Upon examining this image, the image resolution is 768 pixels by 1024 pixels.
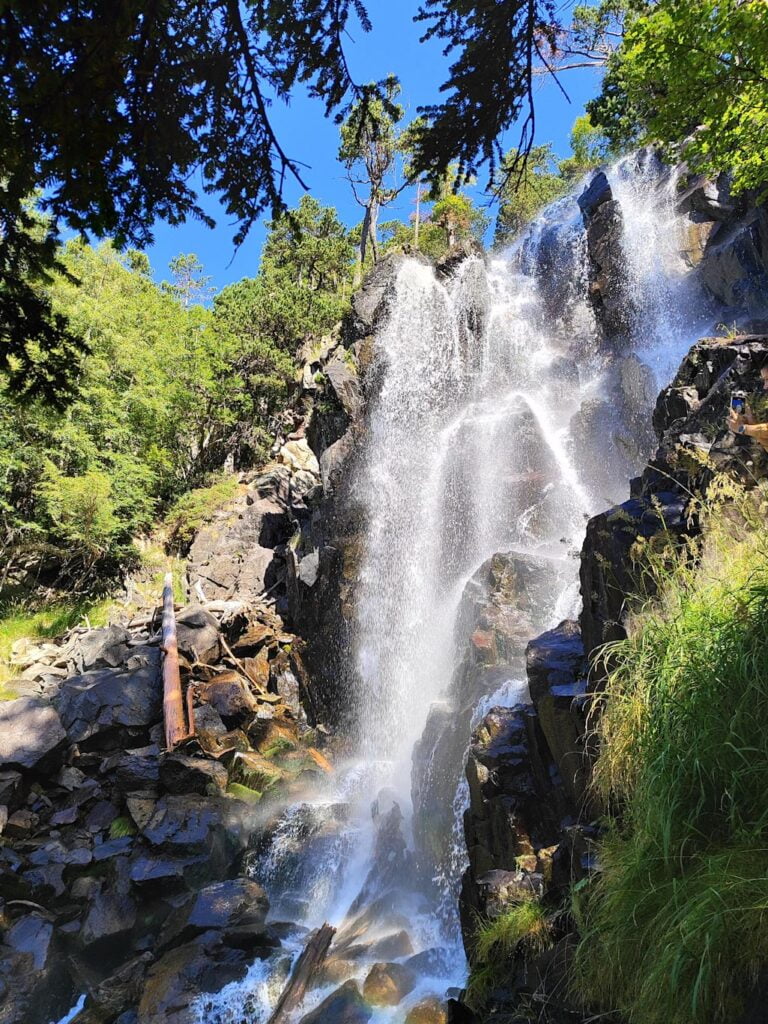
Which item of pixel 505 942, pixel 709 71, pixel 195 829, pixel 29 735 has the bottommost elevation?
pixel 195 829

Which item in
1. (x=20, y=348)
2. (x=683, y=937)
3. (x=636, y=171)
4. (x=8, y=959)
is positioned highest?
(x=636, y=171)

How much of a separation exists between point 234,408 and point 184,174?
929 inches

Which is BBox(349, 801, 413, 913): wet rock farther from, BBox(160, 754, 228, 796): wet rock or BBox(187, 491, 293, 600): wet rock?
BBox(187, 491, 293, 600): wet rock

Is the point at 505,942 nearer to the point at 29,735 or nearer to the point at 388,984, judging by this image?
the point at 388,984

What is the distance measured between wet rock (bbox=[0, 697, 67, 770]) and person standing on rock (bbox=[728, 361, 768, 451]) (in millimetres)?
11769

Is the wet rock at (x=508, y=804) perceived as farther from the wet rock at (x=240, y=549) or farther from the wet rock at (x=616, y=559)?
the wet rock at (x=240, y=549)

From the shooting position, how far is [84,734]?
463 inches

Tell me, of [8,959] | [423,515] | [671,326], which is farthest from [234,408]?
[8,959]

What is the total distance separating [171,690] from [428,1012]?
8.43 meters

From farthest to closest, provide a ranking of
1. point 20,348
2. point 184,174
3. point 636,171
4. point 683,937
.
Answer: point 636,171
point 184,174
point 20,348
point 683,937

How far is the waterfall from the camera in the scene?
8508 mm

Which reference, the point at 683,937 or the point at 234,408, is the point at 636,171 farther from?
the point at 683,937

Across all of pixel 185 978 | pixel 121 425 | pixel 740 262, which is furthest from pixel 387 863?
pixel 121 425

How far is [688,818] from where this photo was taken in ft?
8.54
